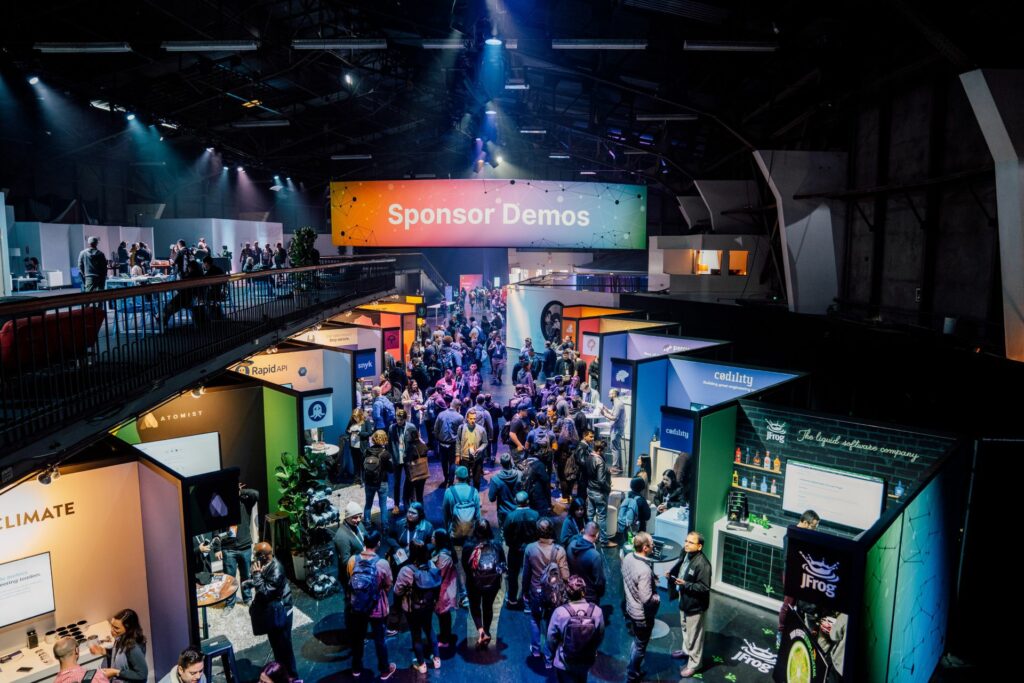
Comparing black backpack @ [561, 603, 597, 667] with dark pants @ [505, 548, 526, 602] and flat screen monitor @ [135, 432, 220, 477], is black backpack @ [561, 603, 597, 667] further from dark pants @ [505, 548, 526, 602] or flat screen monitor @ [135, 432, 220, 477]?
flat screen monitor @ [135, 432, 220, 477]

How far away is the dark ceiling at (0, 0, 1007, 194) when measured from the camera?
1034 cm

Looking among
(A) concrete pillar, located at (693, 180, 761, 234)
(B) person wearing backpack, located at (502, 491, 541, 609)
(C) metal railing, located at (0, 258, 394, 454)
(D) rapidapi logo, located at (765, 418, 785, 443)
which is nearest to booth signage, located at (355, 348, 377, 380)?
(C) metal railing, located at (0, 258, 394, 454)

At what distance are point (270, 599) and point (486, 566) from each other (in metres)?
1.67

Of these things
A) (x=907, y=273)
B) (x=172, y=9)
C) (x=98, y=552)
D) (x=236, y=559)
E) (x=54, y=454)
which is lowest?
(x=236, y=559)

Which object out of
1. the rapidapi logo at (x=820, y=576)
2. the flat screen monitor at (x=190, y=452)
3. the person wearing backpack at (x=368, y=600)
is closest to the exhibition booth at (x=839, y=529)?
the rapidapi logo at (x=820, y=576)

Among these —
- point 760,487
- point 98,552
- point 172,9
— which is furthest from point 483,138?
point 98,552

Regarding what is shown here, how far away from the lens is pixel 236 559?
6223 millimetres

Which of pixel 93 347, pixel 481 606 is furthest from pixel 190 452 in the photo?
pixel 481 606

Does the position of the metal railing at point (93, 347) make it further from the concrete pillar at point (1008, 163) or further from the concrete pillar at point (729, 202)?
the concrete pillar at point (729, 202)

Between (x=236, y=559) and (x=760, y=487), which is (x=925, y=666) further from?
(x=236, y=559)

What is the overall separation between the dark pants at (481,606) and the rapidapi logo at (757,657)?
83.9 inches

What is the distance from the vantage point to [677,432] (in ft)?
25.7

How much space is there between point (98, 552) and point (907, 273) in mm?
11923

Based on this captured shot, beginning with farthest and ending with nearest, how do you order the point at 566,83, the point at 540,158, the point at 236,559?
1. the point at 540,158
2. the point at 566,83
3. the point at 236,559
